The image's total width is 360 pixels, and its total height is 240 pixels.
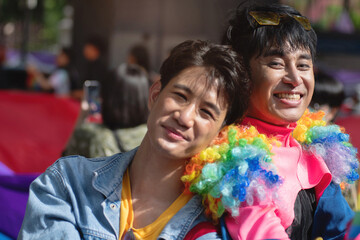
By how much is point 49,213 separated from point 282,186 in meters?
0.93

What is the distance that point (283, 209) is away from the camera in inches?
77.6

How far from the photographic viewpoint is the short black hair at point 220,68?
79.4 inches

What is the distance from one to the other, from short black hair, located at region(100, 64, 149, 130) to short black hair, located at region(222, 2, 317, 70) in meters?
1.46

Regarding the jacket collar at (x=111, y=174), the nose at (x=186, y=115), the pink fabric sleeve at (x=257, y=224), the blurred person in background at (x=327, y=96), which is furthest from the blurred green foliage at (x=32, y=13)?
the pink fabric sleeve at (x=257, y=224)

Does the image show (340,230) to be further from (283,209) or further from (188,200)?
(188,200)

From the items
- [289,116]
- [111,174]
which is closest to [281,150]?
[289,116]

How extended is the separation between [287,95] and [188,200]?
2.04 feet

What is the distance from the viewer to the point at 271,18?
223cm

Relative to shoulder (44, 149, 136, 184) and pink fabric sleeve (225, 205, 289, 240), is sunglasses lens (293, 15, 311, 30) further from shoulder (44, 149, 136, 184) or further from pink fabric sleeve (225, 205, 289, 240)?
A: shoulder (44, 149, 136, 184)

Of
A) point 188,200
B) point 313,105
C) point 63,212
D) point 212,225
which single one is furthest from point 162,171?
point 313,105

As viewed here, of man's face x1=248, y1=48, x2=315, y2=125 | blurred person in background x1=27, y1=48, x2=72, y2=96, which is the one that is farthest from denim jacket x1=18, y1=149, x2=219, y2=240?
blurred person in background x1=27, y1=48, x2=72, y2=96

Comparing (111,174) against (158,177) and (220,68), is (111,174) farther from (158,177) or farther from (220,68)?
(220,68)

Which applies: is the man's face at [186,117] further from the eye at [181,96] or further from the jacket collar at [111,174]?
the jacket collar at [111,174]

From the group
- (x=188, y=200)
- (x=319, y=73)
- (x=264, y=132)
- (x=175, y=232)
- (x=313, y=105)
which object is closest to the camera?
(x=175, y=232)
